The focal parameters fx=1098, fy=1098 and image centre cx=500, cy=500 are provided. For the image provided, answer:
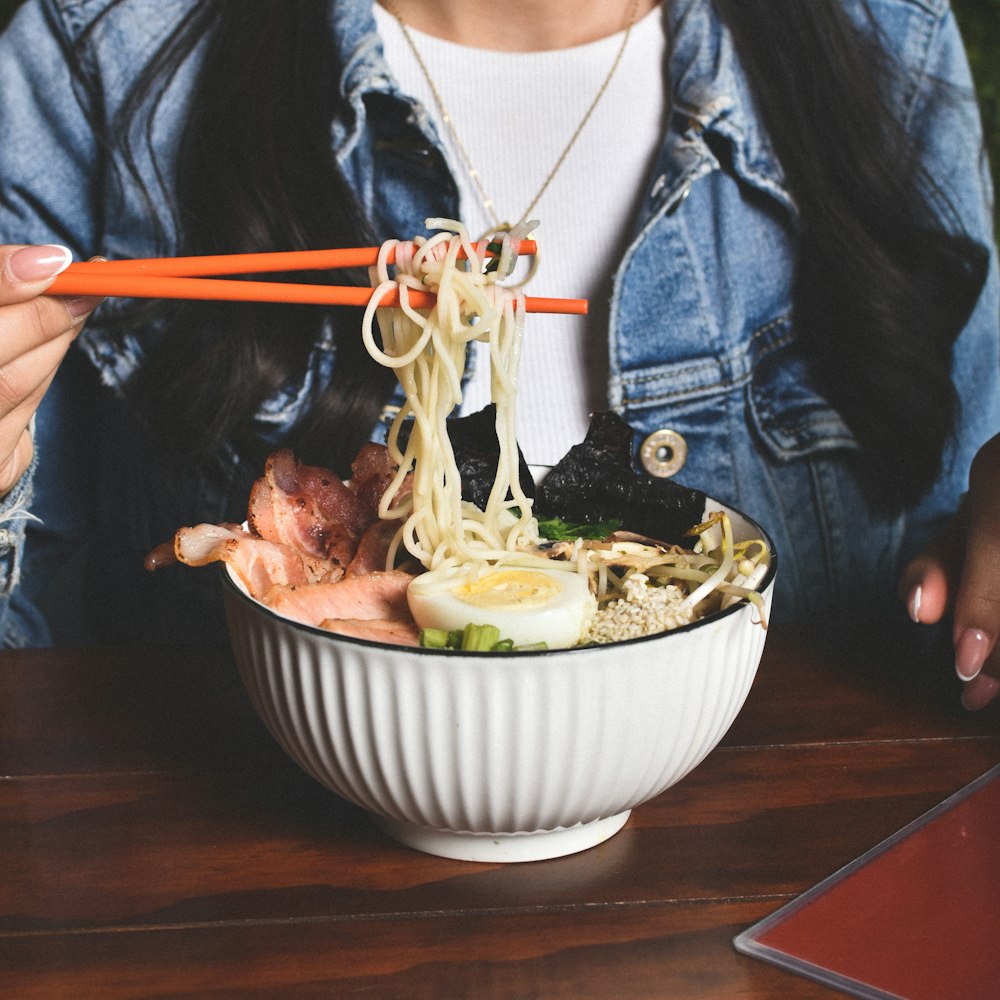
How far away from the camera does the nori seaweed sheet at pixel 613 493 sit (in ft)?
3.51

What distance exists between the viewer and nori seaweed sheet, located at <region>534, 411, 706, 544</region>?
3.51 feet

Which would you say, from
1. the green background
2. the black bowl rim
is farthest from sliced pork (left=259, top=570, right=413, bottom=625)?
the green background

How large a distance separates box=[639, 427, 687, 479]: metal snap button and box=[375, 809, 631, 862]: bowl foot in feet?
3.17

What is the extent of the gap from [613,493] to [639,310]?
2.94 ft

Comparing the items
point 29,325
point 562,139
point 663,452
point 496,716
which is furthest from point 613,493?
point 562,139

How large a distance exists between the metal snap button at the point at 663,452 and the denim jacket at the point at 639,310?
109mm

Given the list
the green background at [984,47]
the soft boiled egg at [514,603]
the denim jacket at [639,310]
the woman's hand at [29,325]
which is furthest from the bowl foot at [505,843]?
Answer: the green background at [984,47]

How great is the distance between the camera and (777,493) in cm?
210

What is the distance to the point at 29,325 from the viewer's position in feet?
3.30

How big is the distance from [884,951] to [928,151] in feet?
5.91

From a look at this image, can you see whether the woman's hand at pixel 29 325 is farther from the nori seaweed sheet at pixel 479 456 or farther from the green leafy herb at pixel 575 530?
the green leafy herb at pixel 575 530

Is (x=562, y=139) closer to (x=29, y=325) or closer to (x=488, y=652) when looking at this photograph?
(x=29, y=325)

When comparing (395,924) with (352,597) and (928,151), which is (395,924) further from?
(928,151)

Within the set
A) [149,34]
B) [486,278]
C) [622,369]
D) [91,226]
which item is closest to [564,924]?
[486,278]
